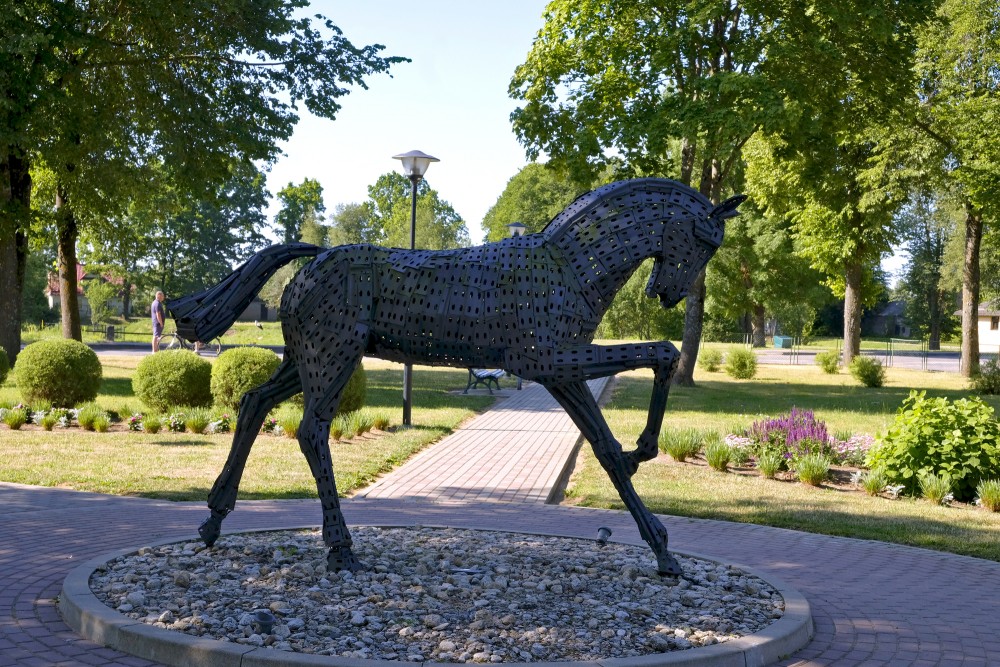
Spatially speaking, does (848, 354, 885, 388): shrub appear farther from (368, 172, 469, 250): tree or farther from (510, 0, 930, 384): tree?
(368, 172, 469, 250): tree

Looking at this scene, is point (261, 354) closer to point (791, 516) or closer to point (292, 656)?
point (791, 516)

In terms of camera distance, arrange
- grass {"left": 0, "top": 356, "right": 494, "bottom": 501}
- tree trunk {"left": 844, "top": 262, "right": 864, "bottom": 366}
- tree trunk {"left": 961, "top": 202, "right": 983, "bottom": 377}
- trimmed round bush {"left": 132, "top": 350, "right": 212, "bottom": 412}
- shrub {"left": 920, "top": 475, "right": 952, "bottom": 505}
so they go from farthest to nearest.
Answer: tree trunk {"left": 844, "top": 262, "right": 864, "bottom": 366}, tree trunk {"left": 961, "top": 202, "right": 983, "bottom": 377}, trimmed round bush {"left": 132, "top": 350, "right": 212, "bottom": 412}, shrub {"left": 920, "top": 475, "right": 952, "bottom": 505}, grass {"left": 0, "top": 356, "right": 494, "bottom": 501}

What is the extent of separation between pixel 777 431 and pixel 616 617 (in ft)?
27.7

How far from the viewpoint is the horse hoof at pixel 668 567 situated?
5906mm

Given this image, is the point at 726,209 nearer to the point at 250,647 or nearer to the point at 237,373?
the point at 250,647

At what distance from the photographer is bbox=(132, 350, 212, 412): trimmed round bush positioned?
16.1m

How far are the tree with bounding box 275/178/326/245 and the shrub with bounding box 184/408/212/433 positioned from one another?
6193 centimetres

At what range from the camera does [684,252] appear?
576cm

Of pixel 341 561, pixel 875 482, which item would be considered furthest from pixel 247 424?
pixel 875 482

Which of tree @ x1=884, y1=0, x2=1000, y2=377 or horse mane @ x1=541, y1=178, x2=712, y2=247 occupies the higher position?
tree @ x1=884, y1=0, x2=1000, y2=377

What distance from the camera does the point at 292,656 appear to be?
A: 4223 mm

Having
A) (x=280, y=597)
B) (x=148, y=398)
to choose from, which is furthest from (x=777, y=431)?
(x=148, y=398)

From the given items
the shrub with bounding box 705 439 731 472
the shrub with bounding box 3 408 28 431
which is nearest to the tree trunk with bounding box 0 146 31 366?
the shrub with bounding box 3 408 28 431

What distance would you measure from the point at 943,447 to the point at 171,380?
495 inches
